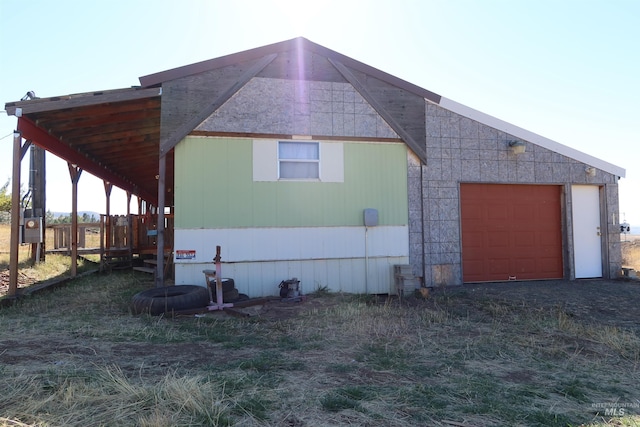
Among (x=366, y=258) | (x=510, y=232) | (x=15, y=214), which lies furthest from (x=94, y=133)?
(x=510, y=232)

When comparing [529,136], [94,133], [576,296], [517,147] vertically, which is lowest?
[576,296]

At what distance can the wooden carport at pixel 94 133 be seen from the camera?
7.79 meters

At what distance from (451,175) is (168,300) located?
6.41 m

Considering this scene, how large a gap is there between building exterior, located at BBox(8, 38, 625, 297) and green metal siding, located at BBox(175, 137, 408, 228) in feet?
0.07

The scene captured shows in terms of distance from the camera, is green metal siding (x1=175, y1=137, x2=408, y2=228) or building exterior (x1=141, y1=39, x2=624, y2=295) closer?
green metal siding (x1=175, y1=137, x2=408, y2=228)

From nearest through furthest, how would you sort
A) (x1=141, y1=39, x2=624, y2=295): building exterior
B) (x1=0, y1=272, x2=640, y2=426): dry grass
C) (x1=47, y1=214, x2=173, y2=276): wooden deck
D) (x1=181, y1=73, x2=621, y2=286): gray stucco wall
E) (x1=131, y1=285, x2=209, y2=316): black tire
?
(x1=0, y1=272, x2=640, y2=426): dry grass < (x1=131, y1=285, x2=209, y2=316): black tire < (x1=141, y1=39, x2=624, y2=295): building exterior < (x1=181, y1=73, x2=621, y2=286): gray stucco wall < (x1=47, y1=214, x2=173, y2=276): wooden deck

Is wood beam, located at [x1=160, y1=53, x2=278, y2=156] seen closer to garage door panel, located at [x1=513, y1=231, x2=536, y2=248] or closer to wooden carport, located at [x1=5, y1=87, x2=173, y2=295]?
wooden carport, located at [x1=5, y1=87, x2=173, y2=295]

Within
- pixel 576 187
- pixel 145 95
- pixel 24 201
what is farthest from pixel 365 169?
pixel 24 201

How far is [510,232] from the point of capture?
33.3ft

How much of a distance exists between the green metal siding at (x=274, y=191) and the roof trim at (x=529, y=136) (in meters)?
1.59

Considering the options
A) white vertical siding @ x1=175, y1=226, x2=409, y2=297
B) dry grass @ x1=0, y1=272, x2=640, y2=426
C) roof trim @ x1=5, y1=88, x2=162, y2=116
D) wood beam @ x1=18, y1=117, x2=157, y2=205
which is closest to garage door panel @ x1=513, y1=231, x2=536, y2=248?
white vertical siding @ x1=175, y1=226, x2=409, y2=297

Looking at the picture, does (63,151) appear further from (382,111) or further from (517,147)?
(517,147)

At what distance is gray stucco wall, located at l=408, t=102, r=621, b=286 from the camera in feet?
30.9

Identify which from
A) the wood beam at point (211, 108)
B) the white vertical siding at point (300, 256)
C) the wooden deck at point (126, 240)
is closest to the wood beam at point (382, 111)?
the wood beam at point (211, 108)
